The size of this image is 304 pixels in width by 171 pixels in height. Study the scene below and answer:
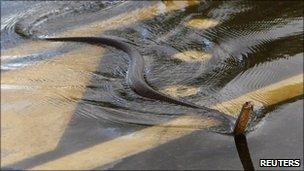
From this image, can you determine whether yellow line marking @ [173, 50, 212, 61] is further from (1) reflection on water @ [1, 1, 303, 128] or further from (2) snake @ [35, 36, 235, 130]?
(2) snake @ [35, 36, 235, 130]

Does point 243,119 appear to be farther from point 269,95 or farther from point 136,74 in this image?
point 136,74

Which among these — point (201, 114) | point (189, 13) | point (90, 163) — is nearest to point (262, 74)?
point (201, 114)

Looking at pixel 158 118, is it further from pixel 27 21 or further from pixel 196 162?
pixel 27 21

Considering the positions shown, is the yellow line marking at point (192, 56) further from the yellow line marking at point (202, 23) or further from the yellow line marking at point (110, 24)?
the yellow line marking at point (110, 24)

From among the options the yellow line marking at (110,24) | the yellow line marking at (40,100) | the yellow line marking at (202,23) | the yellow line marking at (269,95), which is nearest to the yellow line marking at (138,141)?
the yellow line marking at (269,95)

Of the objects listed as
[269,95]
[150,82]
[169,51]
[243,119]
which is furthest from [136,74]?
[243,119]
